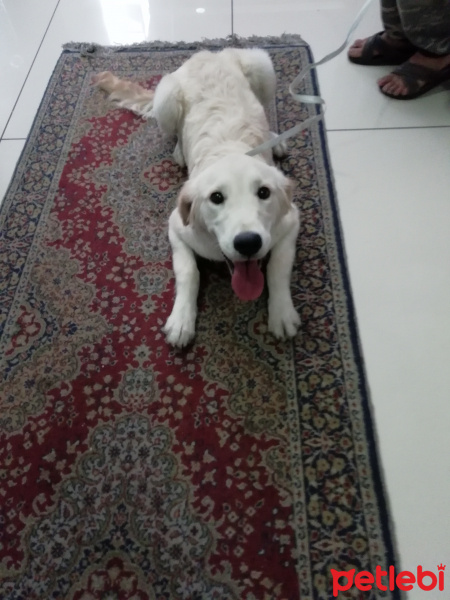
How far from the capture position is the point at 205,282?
1560 mm

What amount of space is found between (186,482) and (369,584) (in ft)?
1.64

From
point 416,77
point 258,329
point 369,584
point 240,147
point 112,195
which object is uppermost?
point 240,147

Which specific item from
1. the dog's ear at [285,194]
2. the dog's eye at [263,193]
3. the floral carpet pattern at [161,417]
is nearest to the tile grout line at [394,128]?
the floral carpet pattern at [161,417]

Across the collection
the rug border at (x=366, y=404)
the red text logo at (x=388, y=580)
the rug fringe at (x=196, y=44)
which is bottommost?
the red text logo at (x=388, y=580)

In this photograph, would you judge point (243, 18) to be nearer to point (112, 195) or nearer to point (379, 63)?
point (379, 63)

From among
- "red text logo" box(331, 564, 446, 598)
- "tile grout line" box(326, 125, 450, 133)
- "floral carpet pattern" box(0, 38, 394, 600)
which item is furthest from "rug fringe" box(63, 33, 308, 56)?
"red text logo" box(331, 564, 446, 598)

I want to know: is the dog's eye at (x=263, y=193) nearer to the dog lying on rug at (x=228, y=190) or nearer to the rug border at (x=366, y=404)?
the dog lying on rug at (x=228, y=190)

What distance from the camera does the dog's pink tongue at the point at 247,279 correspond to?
4.31 ft

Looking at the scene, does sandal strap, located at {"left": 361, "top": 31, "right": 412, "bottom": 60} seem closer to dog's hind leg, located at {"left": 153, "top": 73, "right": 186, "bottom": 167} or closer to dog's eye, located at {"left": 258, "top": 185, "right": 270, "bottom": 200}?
dog's hind leg, located at {"left": 153, "top": 73, "right": 186, "bottom": 167}

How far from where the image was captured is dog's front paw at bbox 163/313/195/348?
1393 mm

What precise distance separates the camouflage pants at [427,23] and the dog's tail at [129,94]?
1146 millimetres

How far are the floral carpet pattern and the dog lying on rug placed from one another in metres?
0.09

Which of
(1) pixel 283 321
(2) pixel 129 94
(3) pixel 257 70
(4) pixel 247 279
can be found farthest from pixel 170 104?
(1) pixel 283 321

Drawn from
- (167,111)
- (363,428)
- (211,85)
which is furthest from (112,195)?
(363,428)
